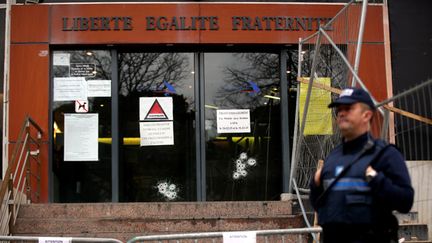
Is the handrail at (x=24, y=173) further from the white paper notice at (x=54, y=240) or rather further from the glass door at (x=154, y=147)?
the white paper notice at (x=54, y=240)

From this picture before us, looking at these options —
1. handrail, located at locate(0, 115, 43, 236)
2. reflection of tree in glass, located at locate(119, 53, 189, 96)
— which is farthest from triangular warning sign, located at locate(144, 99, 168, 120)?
handrail, located at locate(0, 115, 43, 236)

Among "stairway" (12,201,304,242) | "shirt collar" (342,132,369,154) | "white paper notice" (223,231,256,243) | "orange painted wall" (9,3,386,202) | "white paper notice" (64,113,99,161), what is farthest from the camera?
"white paper notice" (64,113,99,161)

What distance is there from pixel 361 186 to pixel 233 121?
6664mm

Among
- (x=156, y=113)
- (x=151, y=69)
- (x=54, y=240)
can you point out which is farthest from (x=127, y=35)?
(x=54, y=240)

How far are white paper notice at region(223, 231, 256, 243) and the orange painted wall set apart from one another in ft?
15.8

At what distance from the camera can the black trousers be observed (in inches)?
137

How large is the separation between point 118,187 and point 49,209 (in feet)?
5.10

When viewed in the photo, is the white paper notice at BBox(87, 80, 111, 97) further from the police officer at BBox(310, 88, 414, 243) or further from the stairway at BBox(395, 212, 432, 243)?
the police officer at BBox(310, 88, 414, 243)

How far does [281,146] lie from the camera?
10062 mm

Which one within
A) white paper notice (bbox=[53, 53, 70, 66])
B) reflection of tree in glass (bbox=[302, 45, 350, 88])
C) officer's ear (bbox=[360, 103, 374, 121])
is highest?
white paper notice (bbox=[53, 53, 70, 66])

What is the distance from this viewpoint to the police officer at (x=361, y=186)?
135 inches

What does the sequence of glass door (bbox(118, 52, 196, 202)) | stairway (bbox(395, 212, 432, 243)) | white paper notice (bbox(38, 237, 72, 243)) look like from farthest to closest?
glass door (bbox(118, 52, 196, 202)) → stairway (bbox(395, 212, 432, 243)) → white paper notice (bbox(38, 237, 72, 243))

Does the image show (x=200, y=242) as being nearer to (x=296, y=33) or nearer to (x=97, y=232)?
(x=97, y=232)

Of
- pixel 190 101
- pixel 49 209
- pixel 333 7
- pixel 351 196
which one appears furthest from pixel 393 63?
pixel 351 196
